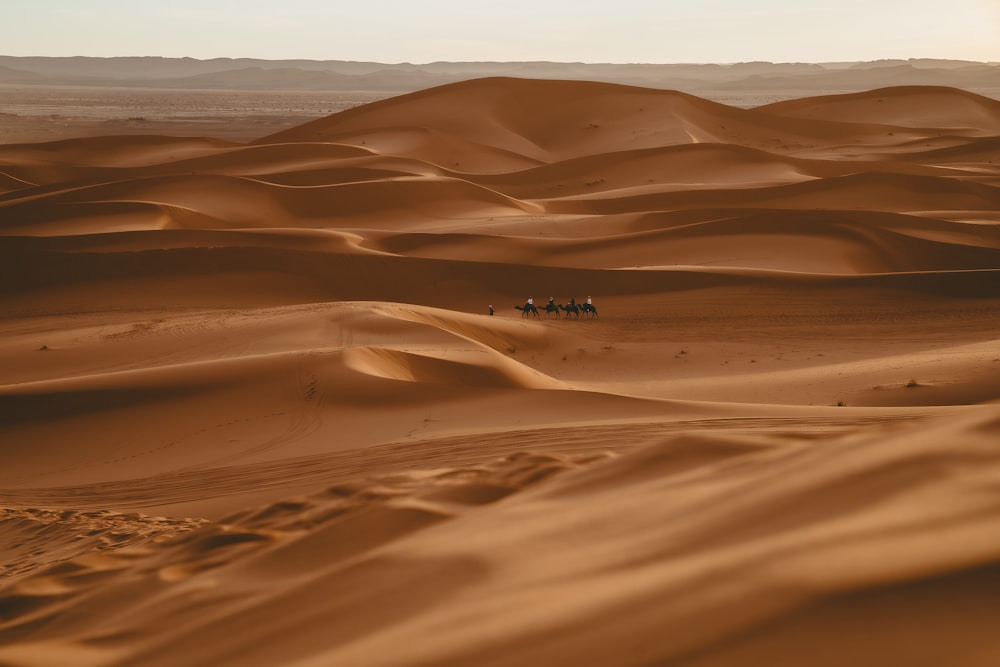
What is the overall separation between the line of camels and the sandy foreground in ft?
0.63

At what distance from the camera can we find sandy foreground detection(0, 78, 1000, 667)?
3258 millimetres

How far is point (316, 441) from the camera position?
831 cm

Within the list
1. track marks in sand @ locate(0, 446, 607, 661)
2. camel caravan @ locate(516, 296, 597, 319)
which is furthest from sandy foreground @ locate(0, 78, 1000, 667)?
camel caravan @ locate(516, 296, 597, 319)

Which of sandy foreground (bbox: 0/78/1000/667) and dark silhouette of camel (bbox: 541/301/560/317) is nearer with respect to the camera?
sandy foreground (bbox: 0/78/1000/667)

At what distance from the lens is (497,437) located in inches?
305

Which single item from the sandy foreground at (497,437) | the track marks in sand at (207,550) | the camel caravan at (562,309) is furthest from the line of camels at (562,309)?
the track marks in sand at (207,550)

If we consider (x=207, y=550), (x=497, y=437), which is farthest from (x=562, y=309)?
(x=207, y=550)

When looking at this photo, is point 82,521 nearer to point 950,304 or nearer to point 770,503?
point 770,503

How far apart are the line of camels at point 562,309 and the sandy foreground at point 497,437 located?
193 mm

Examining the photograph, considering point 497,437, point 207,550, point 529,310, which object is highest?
point 529,310

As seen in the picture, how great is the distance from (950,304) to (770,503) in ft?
44.9

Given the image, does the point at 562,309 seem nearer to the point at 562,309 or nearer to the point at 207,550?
the point at 562,309

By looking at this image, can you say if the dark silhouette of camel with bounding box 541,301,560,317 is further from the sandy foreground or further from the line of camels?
Answer: the sandy foreground

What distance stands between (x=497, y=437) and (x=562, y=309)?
950 cm
